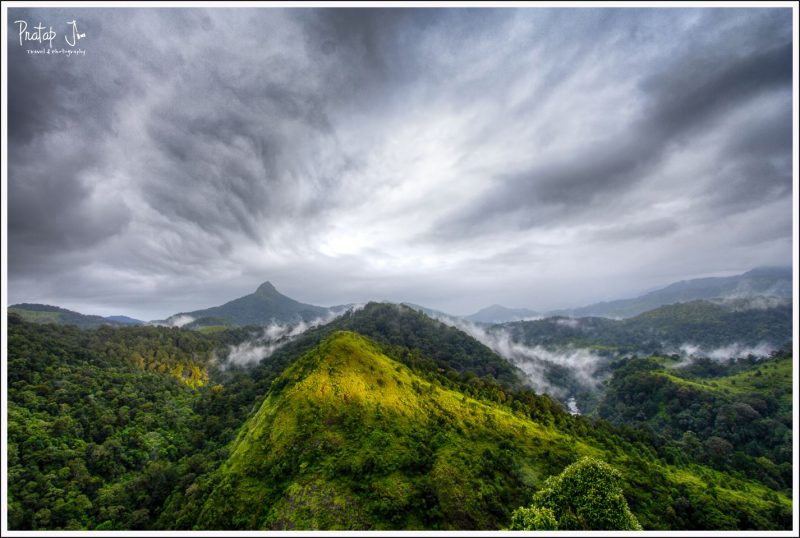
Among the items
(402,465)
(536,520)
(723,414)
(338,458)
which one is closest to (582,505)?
(536,520)

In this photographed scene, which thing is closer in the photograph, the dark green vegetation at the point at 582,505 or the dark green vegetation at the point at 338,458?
the dark green vegetation at the point at 582,505

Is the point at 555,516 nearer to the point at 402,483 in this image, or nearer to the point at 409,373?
the point at 402,483

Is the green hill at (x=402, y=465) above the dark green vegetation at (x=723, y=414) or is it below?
above

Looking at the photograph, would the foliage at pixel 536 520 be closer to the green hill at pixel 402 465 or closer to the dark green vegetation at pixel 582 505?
the dark green vegetation at pixel 582 505

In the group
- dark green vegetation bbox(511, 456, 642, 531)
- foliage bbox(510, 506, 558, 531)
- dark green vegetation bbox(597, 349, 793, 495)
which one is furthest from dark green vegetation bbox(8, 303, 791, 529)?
dark green vegetation bbox(597, 349, 793, 495)

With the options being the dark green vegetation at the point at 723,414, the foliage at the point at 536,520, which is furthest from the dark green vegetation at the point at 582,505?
the dark green vegetation at the point at 723,414

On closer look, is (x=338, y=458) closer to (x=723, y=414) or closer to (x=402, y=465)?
(x=402, y=465)

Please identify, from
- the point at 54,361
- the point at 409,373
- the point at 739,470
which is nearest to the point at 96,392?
the point at 54,361
